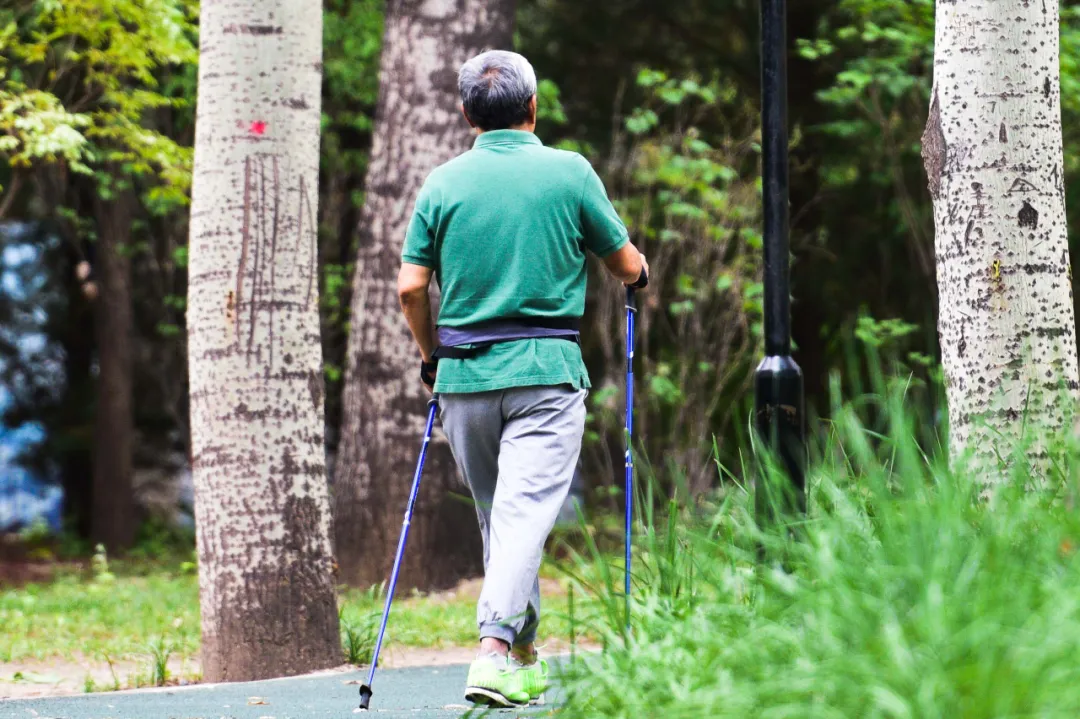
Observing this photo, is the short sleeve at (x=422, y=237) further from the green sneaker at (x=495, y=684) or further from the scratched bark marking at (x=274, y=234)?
the scratched bark marking at (x=274, y=234)

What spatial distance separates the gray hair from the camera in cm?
462

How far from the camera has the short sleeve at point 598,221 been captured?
181 inches

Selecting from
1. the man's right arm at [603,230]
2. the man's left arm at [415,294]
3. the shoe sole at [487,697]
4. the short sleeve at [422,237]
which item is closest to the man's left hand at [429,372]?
the man's left arm at [415,294]

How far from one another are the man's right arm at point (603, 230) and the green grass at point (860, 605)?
92cm

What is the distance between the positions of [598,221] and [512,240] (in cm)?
31

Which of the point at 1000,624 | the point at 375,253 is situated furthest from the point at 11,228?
the point at 1000,624

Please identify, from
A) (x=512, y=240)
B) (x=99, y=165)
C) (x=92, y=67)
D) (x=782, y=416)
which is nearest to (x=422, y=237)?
(x=512, y=240)

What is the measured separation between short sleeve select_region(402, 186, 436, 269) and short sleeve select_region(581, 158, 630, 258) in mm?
525

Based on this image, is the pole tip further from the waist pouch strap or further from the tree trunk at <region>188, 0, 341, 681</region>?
the tree trunk at <region>188, 0, 341, 681</region>

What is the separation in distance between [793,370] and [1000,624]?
1.58m

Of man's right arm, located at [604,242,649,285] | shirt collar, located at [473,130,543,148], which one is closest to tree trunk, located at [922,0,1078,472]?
man's right arm, located at [604,242,649,285]

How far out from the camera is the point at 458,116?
9.96 meters

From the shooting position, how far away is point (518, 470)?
456cm

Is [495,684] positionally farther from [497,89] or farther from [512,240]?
[497,89]
